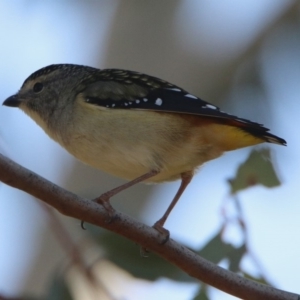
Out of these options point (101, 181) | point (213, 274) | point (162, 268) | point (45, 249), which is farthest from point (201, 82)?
point (213, 274)

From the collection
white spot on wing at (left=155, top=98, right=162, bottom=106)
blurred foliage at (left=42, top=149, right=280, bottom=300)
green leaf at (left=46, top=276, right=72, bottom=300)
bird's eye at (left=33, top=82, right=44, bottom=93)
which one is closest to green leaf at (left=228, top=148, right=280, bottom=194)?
blurred foliage at (left=42, top=149, right=280, bottom=300)

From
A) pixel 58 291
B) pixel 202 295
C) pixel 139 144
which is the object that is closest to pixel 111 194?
pixel 139 144

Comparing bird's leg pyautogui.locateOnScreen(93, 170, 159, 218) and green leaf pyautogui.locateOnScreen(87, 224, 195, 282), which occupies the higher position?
bird's leg pyautogui.locateOnScreen(93, 170, 159, 218)

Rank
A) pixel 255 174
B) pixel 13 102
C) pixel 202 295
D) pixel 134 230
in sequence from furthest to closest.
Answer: pixel 13 102, pixel 255 174, pixel 202 295, pixel 134 230

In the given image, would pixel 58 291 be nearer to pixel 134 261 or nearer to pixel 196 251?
pixel 134 261

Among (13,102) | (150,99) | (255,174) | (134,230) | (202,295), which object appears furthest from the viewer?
(13,102)

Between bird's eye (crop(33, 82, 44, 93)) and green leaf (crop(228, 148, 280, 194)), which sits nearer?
green leaf (crop(228, 148, 280, 194))

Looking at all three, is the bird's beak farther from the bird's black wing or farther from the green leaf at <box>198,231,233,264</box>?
the green leaf at <box>198,231,233,264</box>
